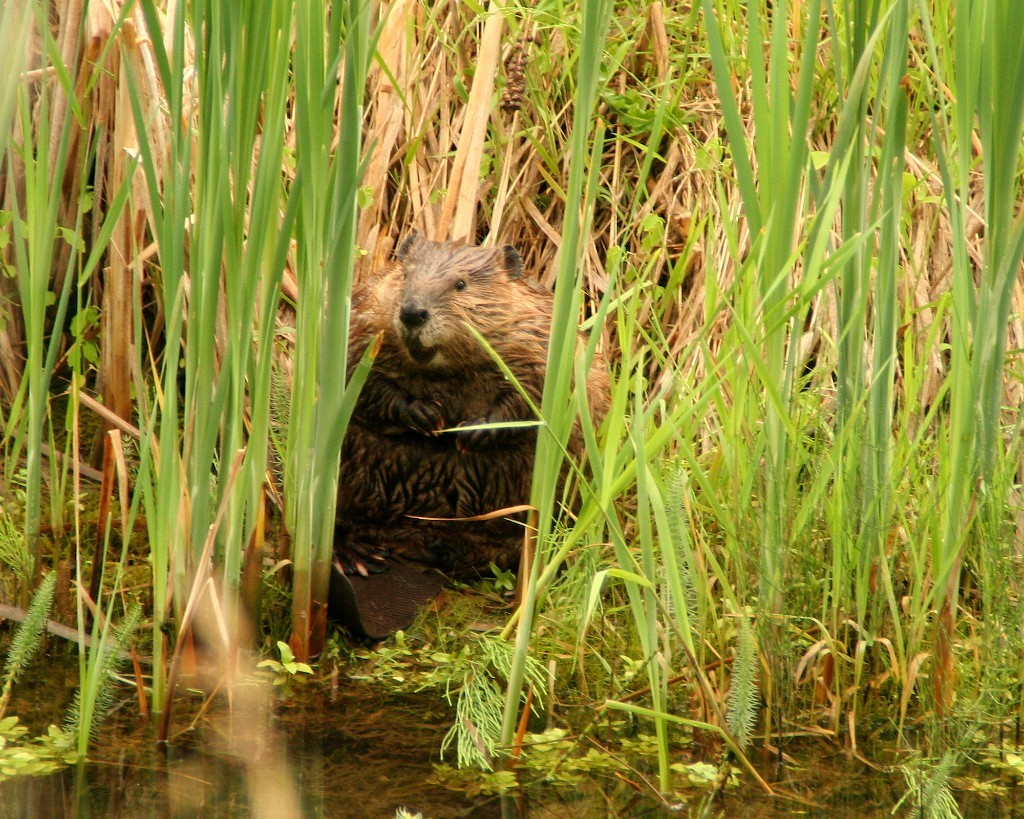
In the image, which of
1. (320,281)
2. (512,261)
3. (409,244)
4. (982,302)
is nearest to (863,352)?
(982,302)

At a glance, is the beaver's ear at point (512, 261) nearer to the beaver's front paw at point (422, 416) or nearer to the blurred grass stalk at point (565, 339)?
the beaver's front paw at point (422, 416)

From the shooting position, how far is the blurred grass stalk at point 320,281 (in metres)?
2.15

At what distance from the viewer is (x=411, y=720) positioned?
2344 millimetres

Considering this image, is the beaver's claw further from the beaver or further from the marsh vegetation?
the marsh vegetation

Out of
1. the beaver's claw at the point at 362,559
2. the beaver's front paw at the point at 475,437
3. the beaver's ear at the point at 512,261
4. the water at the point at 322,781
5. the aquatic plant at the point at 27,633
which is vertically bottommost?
the water at the point at 322,781

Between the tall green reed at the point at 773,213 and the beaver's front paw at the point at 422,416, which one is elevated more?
the tall green reed at the point at 773,213

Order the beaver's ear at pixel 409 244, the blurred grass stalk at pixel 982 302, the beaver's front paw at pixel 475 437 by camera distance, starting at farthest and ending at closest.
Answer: the beaver's ear at pixel 409 244, the beaver's front paw at pixel 475 437, the blurred grass stalk at pixel 982 302

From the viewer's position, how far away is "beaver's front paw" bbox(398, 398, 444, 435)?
3070mm

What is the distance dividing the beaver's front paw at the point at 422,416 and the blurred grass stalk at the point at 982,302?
126 cm

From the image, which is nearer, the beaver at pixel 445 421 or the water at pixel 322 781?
the water at pixel 322 781

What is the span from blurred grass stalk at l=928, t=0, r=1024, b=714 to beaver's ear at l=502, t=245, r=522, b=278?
1304 millimetres

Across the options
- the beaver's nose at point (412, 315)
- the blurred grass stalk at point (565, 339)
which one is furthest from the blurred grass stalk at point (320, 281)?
the beaver's nose at point (412, 315)

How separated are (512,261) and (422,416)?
50cm

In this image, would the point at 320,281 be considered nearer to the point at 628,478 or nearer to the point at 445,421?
the point at 628,478
